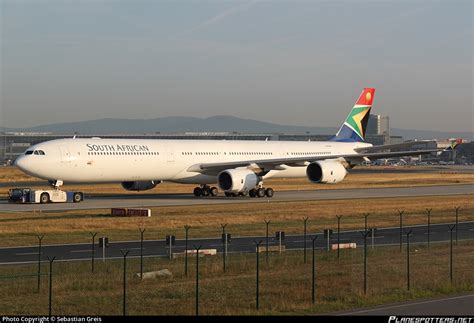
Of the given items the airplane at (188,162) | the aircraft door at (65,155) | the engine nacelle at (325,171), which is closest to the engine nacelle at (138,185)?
the airplane at (188,162)

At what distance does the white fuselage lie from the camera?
59.4 meters

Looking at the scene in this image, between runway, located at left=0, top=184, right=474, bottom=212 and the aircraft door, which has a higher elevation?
the aircraft door

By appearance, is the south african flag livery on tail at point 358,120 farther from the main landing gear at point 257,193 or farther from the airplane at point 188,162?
the main landing gear at point 257,193

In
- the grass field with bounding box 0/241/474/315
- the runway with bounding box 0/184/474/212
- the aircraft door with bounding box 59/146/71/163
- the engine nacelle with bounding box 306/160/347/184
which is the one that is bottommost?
the grass field with bounding box 0/241/474/315

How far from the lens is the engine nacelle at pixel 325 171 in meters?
68.5

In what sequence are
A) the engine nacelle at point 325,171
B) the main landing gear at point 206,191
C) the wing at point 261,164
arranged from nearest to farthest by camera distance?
the wing at point 261,164, the engine nacelle at point 325,171, the main landing gear at point 206,191

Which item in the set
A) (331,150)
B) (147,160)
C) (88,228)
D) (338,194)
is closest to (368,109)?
(331,150)

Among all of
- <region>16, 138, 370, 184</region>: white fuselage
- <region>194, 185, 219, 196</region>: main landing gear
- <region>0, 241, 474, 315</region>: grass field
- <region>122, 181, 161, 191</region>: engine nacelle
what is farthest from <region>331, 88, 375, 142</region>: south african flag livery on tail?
<region>0, 241, 474, 315</region>: grass field

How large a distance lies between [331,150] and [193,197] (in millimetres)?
17584

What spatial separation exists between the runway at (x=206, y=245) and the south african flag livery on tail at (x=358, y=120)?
42548mm

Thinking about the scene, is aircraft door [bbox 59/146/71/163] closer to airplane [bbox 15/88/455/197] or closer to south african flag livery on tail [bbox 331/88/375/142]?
airplane [bbox 15/88/455/197]

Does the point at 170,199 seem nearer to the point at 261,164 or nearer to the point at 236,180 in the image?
the point at 236,180

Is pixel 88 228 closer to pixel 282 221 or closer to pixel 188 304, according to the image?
pixel 282 221

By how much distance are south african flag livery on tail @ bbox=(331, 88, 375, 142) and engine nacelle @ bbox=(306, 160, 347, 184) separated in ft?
59.1
